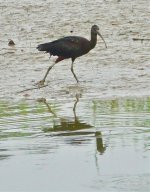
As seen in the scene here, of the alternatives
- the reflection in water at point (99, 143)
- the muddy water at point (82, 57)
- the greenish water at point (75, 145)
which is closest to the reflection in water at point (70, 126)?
the greenish water at point (75, 145)

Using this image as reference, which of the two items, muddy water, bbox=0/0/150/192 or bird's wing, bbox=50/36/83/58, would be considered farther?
bird's wing, bbox=50/36/83/58

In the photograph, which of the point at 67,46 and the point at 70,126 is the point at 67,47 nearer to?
the point at 67,46

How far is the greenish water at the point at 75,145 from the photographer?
26.5 feet

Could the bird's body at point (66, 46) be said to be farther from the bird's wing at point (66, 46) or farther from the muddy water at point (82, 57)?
the muddy water at point (82, 57)

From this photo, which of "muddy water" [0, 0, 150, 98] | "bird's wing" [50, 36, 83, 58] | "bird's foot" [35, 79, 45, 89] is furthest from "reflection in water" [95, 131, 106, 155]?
"bird's wing" [50, 36, 83, 58]

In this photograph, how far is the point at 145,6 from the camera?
65.3 feet

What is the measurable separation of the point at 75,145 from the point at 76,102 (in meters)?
3.08

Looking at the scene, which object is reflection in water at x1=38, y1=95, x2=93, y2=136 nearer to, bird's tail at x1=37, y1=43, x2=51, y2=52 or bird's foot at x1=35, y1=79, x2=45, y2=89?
bird's foot at x1=35, y1=79, x2=45, y2=89

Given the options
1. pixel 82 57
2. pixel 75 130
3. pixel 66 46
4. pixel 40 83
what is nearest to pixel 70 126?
pixel 75 130

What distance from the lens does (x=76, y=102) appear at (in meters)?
12.7

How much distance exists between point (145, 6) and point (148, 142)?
10.6 meters

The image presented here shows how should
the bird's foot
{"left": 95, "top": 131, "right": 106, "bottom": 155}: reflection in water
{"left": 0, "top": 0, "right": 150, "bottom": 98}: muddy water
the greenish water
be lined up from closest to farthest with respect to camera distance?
the greenish water < {"left": 95, "top": 131, "right": 106, "bottom": 155}: reflection in water < {"left": 0, "top": 0, "right": 150, "bottom": 98}: muddy water < the bird's foot

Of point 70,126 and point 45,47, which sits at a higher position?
point 45,47

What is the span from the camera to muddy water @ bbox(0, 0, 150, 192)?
8.38 meters
